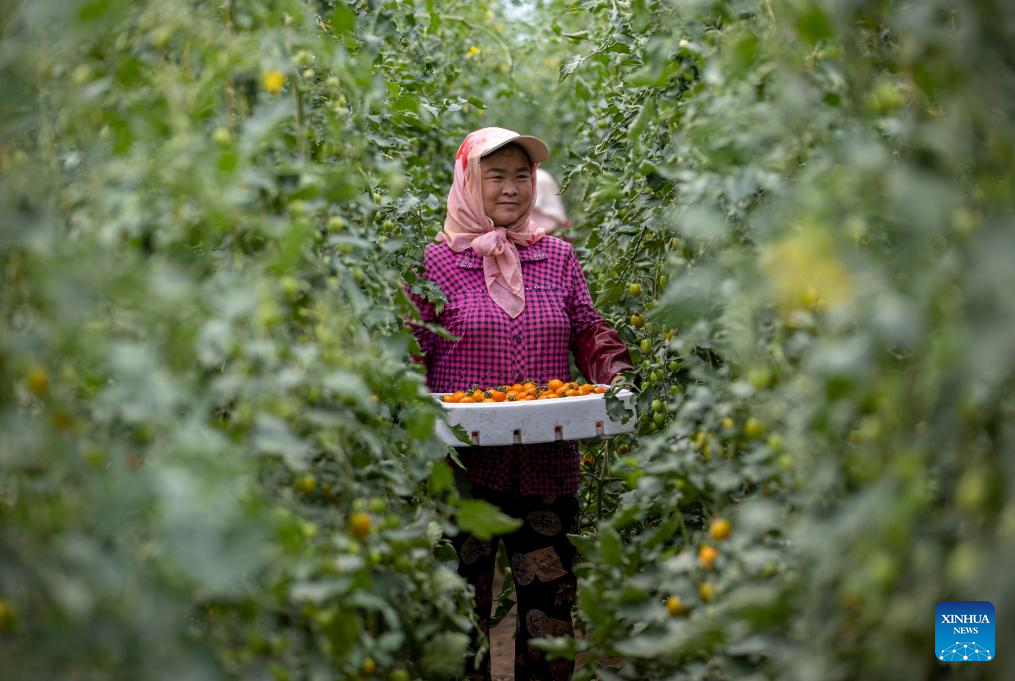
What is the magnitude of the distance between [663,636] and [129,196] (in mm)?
910

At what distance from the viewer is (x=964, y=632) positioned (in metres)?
1.15

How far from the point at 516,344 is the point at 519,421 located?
0.55 meters

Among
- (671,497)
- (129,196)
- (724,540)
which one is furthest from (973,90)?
(129,196)

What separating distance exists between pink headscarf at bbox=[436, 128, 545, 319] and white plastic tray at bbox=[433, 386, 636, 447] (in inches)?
20.8

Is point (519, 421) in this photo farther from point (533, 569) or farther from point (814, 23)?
point (814, 23)

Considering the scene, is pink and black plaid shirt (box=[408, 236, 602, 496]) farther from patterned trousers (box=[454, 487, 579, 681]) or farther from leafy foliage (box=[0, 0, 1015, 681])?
leafy foliage (box=[0, 0, 1015, 681])

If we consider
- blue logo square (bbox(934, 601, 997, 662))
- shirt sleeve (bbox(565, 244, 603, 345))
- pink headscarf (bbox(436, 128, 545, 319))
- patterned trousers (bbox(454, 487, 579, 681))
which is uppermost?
pink headscarf (bbox(436, 128, 545, 319))

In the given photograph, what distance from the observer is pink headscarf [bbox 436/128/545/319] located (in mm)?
2514

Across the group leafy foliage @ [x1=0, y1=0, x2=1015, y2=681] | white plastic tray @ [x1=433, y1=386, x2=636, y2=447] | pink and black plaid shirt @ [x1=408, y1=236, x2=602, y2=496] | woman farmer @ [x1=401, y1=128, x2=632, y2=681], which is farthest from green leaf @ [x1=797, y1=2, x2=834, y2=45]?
pink and black plaid shirt @ [x1=408, y1=236, x2=602, y2=496]

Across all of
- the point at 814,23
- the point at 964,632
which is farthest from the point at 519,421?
the point at 814,23

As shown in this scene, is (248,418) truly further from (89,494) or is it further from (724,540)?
(724,540)

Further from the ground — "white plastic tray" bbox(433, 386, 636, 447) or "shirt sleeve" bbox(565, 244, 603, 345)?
"shirt sleeve" bbox(565, 244, 603, 345)

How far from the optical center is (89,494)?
0.98m

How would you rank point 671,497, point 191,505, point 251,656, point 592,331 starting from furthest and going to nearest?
point 592,331 < point 671,497 < point 251,656 < point 191,505
